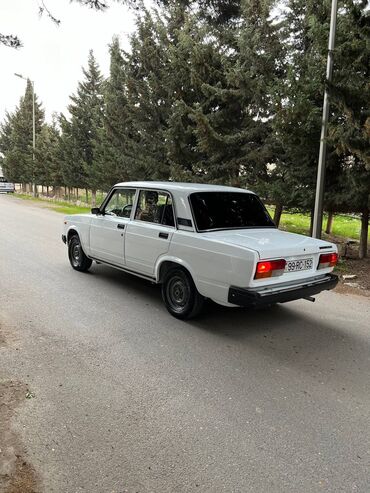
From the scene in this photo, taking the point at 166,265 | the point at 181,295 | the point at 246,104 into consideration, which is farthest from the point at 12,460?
the point at 246,104

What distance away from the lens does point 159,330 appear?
4883mm

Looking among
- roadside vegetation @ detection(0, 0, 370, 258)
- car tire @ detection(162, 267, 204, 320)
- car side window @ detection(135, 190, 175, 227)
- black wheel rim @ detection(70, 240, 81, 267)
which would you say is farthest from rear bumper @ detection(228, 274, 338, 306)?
black wheel rim @ detection(70, 240, 81, 267)

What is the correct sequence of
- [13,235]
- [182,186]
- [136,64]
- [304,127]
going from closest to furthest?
1. [182,186]
2. [304,127]
3. [13,235]
4. [136,64]

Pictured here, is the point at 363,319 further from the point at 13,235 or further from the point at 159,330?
the point at 13,235

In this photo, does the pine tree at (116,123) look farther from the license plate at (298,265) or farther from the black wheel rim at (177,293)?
the license plate at (298,265)

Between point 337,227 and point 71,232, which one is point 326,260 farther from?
point 337,227

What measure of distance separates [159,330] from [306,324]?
1979 mm

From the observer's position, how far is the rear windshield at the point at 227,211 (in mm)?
5246

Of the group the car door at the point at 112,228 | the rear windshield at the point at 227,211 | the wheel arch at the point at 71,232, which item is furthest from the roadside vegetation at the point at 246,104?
the wheel arch at the point at 71,232

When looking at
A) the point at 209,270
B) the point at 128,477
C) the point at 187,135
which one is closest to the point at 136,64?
the point at 187,135

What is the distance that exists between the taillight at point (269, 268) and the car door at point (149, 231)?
56.5 inches

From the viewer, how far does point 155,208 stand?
18.9 ft

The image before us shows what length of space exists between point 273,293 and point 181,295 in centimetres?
134

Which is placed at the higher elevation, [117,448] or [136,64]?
[136,64]
